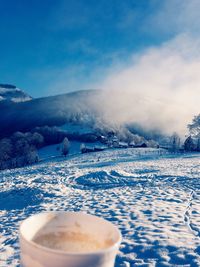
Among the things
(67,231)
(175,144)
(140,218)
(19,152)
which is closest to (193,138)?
(175,144)

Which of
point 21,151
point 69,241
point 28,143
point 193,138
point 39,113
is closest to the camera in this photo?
point 69,241

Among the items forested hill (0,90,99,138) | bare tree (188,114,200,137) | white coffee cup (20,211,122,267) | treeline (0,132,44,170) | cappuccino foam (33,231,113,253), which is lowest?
treeline (0,132,44,170)

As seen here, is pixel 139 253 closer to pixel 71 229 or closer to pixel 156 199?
pixel 71 229

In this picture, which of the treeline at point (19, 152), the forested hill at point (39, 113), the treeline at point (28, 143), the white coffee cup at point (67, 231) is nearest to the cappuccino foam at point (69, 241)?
the white coffee cup at point (67, 231)

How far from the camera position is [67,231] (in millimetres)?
2518

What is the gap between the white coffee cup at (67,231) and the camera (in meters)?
1.85

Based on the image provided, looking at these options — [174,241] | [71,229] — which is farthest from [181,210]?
[71,229]

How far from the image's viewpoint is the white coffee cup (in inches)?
72.8

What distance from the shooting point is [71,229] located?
252cm

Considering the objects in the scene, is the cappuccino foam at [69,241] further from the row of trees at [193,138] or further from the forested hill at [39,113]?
the forested hill at [39,113]

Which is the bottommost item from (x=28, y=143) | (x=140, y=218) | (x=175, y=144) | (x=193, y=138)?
(x=140, y=218)

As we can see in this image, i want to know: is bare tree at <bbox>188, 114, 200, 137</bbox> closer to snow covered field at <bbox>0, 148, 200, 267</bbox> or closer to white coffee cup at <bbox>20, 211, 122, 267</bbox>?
snow covered field at <bbox>0, 148, 200, 267</bbox>

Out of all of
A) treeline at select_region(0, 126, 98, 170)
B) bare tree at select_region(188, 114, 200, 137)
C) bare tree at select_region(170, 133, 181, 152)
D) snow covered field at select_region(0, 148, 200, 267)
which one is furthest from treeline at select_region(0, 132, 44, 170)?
snow covered field at select_region(0, 148, 200, 267)

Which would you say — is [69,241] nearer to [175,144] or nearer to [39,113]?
[175,144]
